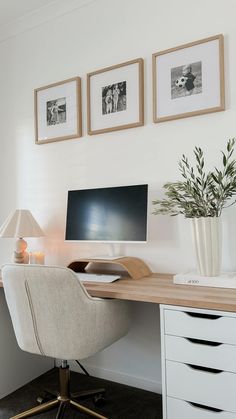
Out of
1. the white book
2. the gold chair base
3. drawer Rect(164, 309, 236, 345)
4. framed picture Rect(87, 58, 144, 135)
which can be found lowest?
the gold chair base

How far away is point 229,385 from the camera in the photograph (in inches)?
49.6

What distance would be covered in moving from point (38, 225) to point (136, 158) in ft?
2.71

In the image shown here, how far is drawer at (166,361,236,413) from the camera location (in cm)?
126

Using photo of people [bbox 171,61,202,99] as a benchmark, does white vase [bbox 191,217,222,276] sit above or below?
below

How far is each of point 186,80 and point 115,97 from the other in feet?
1.59

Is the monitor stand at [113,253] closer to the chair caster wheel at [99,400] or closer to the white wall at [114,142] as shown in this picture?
the white wall at [114,142]

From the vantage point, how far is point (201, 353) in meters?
1.32

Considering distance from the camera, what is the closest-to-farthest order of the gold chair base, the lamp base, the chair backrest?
1. the chair backrest
2. the gold chair base
3. the lamp base

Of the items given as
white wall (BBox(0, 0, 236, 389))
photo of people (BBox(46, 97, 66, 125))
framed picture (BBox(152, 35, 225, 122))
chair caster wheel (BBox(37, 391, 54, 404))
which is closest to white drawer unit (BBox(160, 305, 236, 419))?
white wall (BBox(0, 0, 236, 389))

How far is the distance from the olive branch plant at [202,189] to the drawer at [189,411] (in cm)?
84

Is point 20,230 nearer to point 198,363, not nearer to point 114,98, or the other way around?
point 114,98

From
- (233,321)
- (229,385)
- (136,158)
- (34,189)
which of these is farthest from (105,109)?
(229,385)

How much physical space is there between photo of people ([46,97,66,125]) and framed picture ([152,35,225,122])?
73cm

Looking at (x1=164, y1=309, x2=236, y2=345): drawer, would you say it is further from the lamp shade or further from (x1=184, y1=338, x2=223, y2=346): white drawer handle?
the lamp shade
